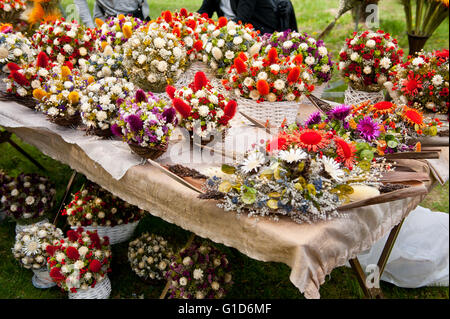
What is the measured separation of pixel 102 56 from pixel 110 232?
1251 millimetres

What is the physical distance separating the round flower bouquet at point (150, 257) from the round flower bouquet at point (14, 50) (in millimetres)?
1517

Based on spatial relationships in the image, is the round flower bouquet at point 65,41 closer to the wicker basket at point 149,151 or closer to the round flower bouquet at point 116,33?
the round flower bouquet at point 116,33

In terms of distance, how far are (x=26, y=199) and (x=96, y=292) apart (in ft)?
3.12

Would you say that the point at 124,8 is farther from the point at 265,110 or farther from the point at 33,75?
the point at 265,110

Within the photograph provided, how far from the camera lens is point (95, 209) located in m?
2.90

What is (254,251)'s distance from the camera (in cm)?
158

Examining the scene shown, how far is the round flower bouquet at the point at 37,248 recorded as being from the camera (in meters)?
2.63

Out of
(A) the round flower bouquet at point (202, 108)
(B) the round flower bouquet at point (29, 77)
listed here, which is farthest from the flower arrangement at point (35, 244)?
(A) the round flower bouquet at point (202, 108)

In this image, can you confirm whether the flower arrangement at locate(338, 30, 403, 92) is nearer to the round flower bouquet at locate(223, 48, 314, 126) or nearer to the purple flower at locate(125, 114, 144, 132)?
the round flower bouquet at locate(223, 48, 314, 126)

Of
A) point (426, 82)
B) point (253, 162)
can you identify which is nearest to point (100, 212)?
point (253, 162)

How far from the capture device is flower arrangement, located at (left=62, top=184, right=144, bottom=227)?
290 cm

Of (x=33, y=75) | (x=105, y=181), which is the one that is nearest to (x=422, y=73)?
(x=105, y=181)

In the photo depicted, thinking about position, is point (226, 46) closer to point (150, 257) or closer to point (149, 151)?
point (149, 151)

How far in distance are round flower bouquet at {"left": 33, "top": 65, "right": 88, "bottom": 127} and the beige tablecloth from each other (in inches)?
5.4
